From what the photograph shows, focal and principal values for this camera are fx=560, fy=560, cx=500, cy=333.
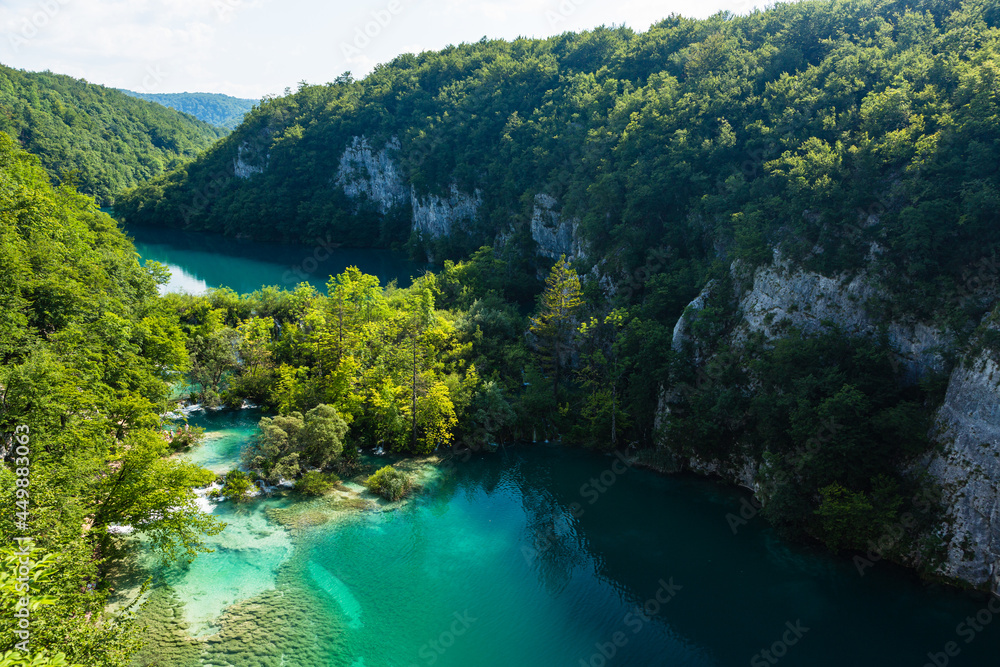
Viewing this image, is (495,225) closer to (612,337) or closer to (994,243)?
(612,337)

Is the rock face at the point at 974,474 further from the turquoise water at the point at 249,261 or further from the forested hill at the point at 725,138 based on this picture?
the turquoise water at the point at 249,261

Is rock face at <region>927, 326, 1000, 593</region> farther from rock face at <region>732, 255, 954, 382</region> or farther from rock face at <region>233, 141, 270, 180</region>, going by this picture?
rock face at <region>233, 141, 270, 180</region>

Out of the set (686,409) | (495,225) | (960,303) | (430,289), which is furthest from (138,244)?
(960,303)

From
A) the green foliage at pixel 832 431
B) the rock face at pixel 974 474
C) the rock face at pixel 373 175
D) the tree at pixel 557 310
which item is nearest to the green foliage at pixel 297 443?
the tree at pixel 557 310

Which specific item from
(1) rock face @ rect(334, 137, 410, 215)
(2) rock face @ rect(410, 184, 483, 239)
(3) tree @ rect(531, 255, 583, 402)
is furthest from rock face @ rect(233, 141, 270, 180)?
(3) tree @ rect(531, 255, 583, 402)

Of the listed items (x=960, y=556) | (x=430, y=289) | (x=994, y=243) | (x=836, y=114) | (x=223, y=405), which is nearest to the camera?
(x=960, y=556)

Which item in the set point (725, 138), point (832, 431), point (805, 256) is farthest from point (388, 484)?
point (725, 138)
